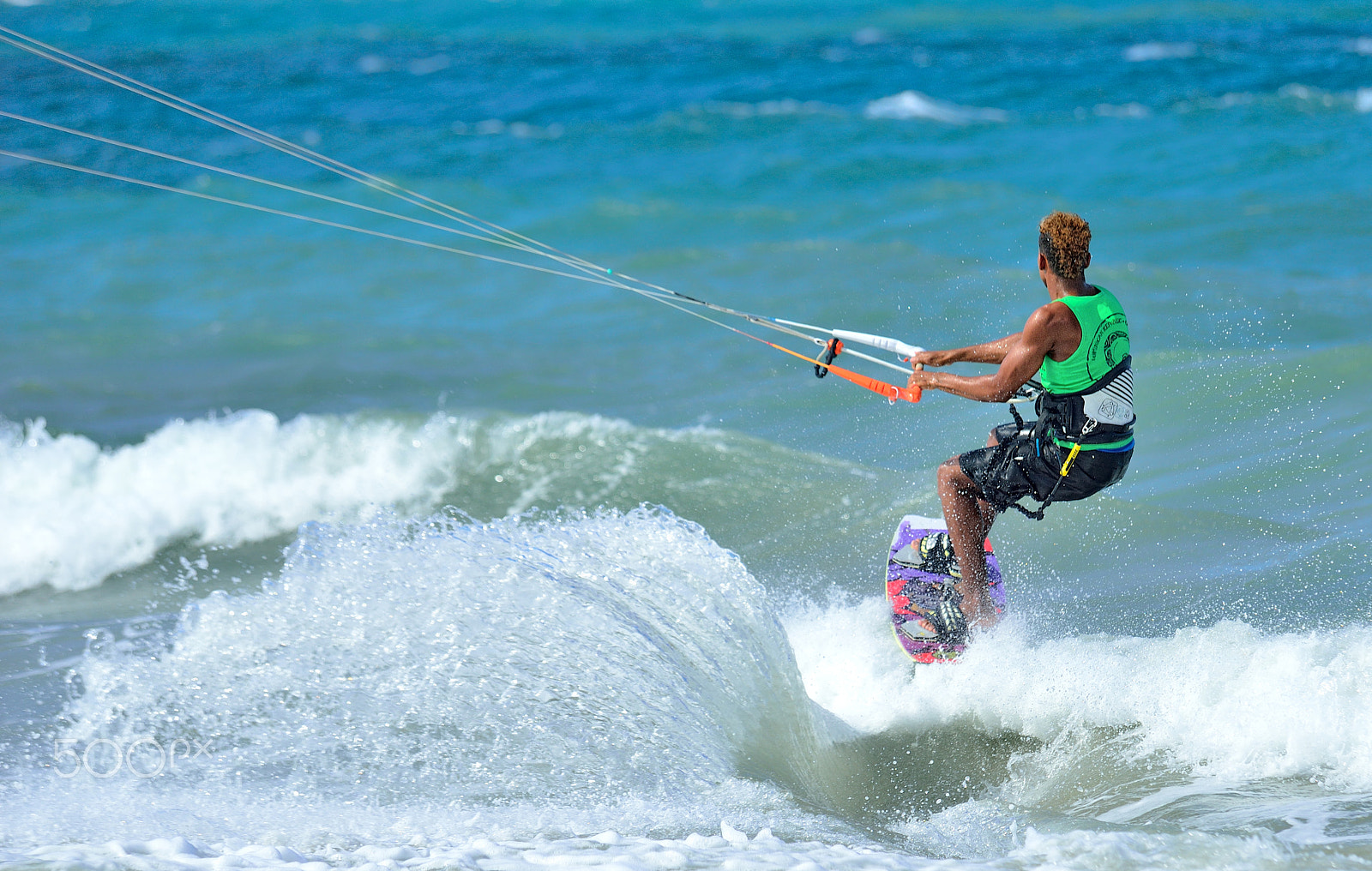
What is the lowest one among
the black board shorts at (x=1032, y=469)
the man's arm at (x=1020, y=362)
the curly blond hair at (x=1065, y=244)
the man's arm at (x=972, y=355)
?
the black board shorts at (x=1032, y=469)

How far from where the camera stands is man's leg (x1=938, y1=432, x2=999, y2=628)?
→ 16.2ft

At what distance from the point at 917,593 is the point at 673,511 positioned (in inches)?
95.3

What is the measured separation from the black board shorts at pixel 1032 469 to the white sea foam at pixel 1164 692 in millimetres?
714

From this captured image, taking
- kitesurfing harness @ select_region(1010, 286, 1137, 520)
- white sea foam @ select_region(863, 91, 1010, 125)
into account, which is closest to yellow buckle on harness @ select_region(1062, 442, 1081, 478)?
kitesurfing harness @ select_region(1010, 286, 1137, 520)

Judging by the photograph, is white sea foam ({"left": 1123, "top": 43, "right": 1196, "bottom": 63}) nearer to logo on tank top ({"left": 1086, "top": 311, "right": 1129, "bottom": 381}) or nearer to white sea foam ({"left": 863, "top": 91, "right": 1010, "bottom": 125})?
white sea foam ({"left": 863, "top": 91, "right": 1010, "bottom": 125})

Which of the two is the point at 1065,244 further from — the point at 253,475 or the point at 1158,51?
the point at 1158,51

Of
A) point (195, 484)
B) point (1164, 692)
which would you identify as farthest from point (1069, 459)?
point (195, 484)

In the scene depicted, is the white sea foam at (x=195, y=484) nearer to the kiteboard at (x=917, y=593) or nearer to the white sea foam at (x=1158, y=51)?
the kiteboard at (x=917, y=593)

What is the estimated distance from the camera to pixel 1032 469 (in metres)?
4.66

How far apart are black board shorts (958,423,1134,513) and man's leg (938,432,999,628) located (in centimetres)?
7

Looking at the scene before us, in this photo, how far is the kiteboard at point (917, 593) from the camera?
5160 millimetres

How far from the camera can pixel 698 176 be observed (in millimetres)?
16375

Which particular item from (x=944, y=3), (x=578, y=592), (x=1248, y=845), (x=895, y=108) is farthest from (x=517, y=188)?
(x=944, y=3)

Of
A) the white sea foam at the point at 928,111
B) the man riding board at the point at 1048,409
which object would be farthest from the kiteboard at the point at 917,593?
the white sea foam at the point at 928,111
